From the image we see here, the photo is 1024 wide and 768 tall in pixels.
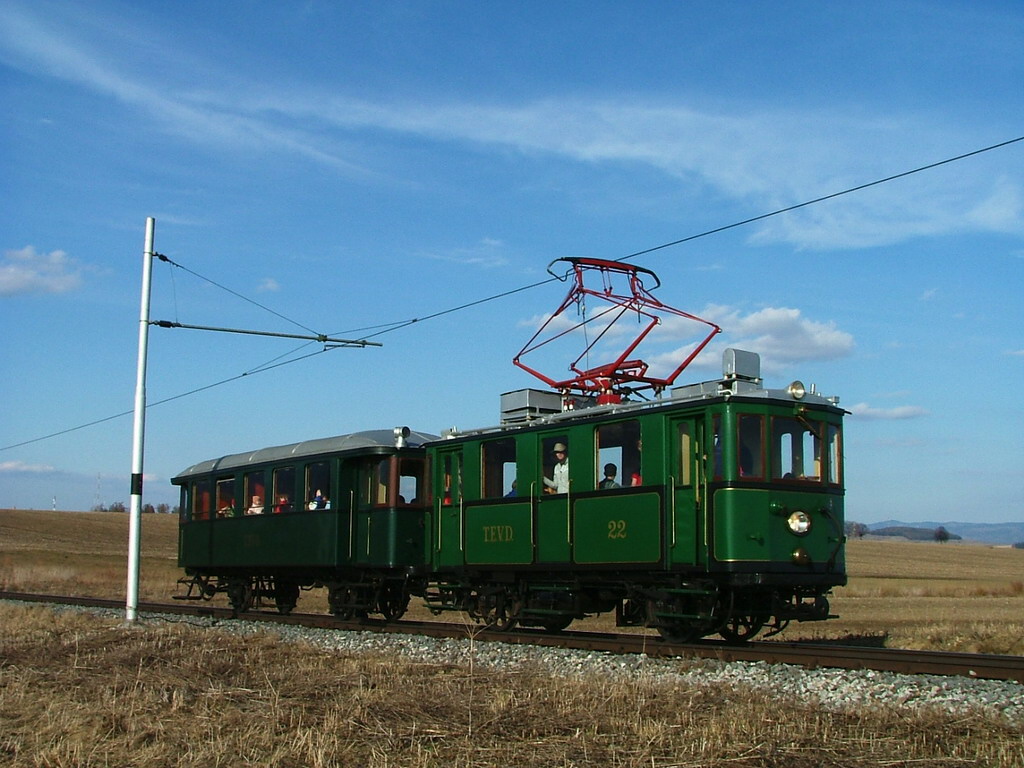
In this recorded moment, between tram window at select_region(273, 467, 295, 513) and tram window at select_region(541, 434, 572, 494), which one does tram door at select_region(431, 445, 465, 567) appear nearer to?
tram window at select_region(541, 434, 572, 494)

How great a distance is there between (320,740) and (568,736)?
1.62m

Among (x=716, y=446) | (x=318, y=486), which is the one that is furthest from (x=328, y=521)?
(x=716, y=446)

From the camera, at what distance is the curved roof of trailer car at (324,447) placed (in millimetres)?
18719

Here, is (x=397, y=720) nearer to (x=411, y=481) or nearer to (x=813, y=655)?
(x=813, y=655)

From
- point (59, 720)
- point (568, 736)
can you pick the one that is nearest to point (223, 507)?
point (59, 720)

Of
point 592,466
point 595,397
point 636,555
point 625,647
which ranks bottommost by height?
point 625,647

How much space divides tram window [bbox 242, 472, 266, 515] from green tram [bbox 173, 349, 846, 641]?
2.61 ft

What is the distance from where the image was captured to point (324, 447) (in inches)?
774

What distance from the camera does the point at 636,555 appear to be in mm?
13922

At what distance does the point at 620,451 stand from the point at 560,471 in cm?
109

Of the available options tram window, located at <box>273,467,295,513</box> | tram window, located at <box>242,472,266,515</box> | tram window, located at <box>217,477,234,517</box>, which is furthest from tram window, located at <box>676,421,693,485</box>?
tram window, located at <box>217,477,234,517</box>

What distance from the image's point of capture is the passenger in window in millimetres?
14523

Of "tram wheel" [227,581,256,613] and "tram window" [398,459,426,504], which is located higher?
"tram window" [398,459,426,504]

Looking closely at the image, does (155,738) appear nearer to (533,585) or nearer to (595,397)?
(533,585)
